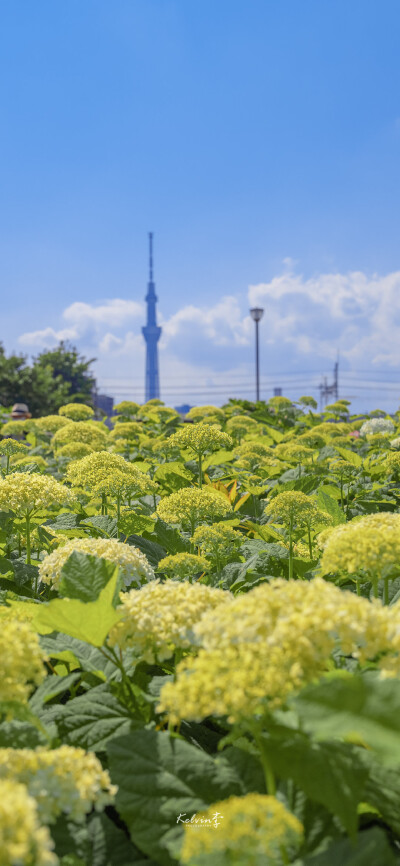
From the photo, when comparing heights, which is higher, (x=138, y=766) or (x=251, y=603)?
(x=251, y=603)

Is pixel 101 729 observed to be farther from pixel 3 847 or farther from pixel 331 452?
pixel 331 452

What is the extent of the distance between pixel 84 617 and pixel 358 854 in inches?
29.5

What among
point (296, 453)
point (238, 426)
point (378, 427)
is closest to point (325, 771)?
point (296, 453)

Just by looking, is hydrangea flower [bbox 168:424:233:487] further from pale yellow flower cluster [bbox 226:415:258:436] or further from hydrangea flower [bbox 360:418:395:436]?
hydrangea flower [bbox 360:418:395:436]

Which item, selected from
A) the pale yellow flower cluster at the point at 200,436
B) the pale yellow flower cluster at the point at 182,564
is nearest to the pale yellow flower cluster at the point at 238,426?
the pale yellow flower cluster at the point at 200,436

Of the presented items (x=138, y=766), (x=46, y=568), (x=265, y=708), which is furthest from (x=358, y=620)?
(x=46, y=568)

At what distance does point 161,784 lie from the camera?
124 cm

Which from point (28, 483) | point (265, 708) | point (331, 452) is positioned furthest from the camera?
point (331, 452)

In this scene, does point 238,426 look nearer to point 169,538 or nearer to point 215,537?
point 169,538

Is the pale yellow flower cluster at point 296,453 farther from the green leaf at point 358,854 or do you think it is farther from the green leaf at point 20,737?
the green leaf at point 358,854

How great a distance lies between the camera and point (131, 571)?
7.19 ft

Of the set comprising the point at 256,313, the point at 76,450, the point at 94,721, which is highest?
the point at 256,313

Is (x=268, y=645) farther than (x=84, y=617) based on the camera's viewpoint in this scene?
No

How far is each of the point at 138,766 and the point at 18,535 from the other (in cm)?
205
